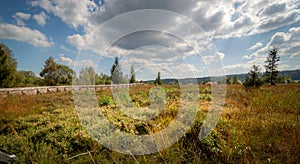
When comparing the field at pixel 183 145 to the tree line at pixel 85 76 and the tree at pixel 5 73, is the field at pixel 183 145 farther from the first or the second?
the tree at pixel 5 73

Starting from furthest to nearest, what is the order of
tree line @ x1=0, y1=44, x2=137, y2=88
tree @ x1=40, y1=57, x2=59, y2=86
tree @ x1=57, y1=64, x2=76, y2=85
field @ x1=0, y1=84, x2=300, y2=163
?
tree @ x1=57, y1=64, x2=76, y2=85 → tree @ x1=40, y1=57, x2=59, y2=86 → tree line @ x1=0, y1=44, x2=137, y2=88 → field @ x1=0, y1=84, x2=300, y2=163

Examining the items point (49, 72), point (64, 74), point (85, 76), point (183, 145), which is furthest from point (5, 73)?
point (183, 145)

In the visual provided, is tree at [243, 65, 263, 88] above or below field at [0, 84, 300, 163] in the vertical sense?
above

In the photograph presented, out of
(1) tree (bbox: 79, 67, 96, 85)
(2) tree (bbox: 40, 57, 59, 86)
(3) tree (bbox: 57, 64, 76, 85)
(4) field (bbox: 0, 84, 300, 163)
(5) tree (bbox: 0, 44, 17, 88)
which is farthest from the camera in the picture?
(3) tree (bbox: 57, 64, 76, 85)

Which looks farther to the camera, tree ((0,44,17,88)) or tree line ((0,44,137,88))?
tree ((0,44,17,88))

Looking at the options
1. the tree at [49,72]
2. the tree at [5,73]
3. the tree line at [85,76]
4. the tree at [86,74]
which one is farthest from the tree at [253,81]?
the tree at [49,72]

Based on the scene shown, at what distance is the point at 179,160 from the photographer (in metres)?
2.71

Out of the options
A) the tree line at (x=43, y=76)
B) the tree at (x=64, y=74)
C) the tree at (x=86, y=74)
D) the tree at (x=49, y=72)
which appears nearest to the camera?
the tree at (x=86, y=74)

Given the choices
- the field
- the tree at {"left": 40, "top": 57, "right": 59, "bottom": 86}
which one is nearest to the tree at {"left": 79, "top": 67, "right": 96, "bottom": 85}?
the field

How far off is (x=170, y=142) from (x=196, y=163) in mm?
743

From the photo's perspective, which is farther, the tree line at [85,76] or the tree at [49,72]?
the tree at [49,72]

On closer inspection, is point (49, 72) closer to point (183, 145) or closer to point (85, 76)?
point (85, 76)

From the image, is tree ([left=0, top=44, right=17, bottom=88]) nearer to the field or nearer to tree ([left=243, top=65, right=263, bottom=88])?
the field

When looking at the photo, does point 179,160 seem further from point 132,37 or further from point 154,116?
point 132,37
